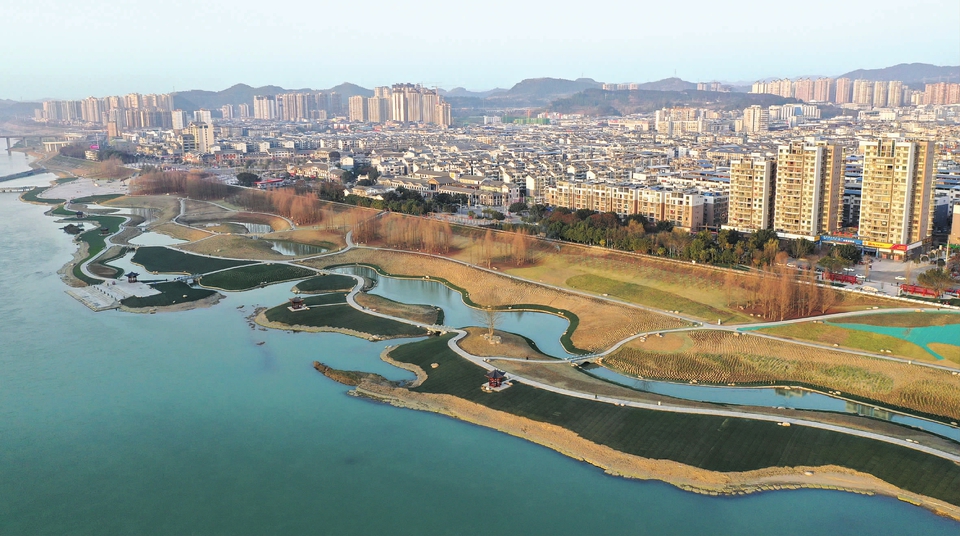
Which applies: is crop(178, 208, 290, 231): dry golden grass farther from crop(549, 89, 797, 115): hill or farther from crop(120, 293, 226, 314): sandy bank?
crop(549, 89, 797, 115): hill

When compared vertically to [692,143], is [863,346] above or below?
below

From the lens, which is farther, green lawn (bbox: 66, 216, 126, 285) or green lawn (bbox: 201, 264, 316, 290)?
green lawn (bbox: 66, 216, 126, 285)

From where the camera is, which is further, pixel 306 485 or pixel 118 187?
pixel 118 187

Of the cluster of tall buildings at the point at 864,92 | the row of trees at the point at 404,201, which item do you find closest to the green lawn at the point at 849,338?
the row of trees at the point at 404,201

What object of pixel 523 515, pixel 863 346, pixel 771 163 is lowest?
pixel 523 515

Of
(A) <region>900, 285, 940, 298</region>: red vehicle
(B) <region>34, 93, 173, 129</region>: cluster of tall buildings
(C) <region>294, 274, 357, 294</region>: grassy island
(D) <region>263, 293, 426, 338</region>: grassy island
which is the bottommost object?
(D) <region>263, 293, 426, 338</region>: grassy island

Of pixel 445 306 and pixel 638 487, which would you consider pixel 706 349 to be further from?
pixel 445 306

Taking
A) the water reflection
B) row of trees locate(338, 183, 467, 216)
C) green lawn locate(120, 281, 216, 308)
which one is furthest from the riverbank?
row of trees locate(338, 183, 467, 216)

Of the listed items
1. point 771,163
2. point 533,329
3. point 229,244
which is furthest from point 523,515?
point 229,244

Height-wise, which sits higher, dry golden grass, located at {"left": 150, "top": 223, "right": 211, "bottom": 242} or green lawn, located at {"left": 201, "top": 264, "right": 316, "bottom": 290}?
dry golden grass, located at {"left": 150, "top": 223, "right": 211, "bottom": 242}
